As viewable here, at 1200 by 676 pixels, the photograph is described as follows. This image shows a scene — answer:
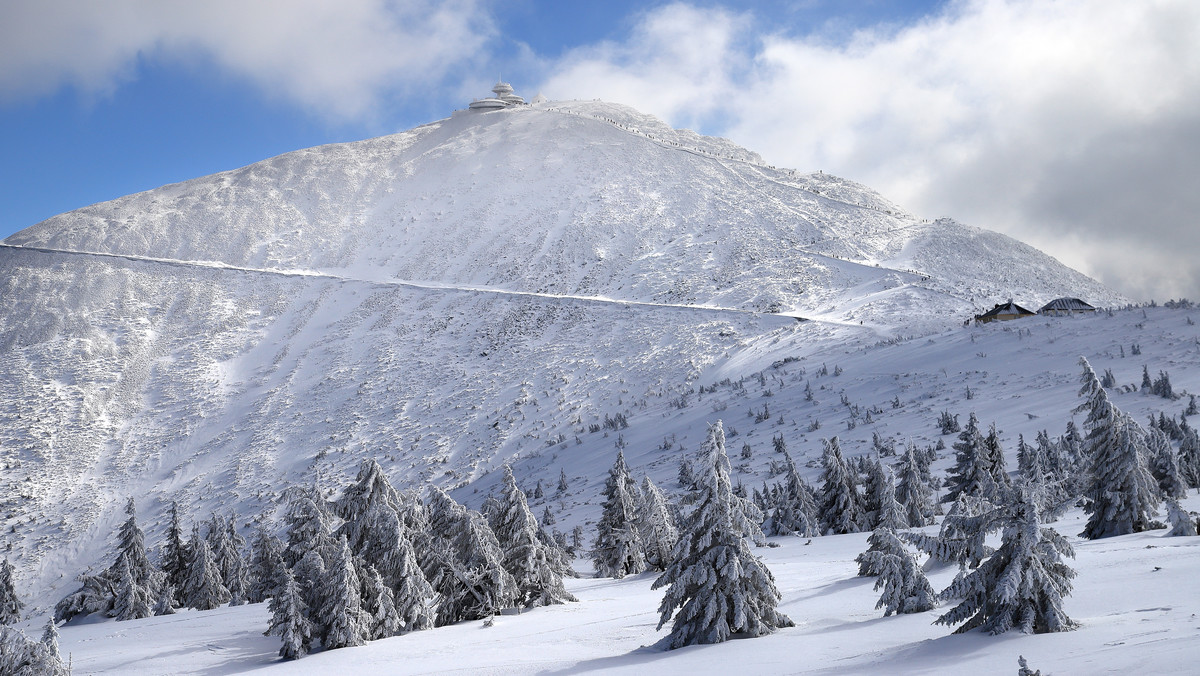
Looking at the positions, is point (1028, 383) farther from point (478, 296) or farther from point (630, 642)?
point (478, 296)

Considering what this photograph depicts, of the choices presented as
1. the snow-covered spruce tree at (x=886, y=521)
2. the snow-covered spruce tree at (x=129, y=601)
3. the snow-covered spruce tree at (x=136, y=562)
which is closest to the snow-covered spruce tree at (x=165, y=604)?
the snow-covered spruce tree at (x=129, y=601)

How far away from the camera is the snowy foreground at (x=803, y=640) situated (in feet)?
28.8

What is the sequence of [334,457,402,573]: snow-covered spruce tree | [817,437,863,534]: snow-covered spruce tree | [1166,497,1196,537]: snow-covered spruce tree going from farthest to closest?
1. [817,437,863,534]: snow-covered spruce tree
2. [334,457,402,573]: snow-covered spruce tree
3. [1166,497,1196,537]: snow-covered spruce tree

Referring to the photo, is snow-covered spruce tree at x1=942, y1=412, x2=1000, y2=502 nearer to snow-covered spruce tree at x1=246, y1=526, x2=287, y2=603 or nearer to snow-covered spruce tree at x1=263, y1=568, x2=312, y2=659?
snow-covered spruce tree at x1=263, y1=568, x2=312, y2=659

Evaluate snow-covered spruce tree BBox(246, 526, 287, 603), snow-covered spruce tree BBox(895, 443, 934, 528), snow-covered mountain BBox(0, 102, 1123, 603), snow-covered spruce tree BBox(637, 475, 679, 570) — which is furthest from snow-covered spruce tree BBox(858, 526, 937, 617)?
snow-covered mountain BBox(0, 102, 1123, 603)

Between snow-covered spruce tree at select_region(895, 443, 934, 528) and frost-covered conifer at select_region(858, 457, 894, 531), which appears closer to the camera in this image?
snow-covered spruce tree at select_region(895, 443, 934, 528)

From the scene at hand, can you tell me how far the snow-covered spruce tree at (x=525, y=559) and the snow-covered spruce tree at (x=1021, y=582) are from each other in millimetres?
18288

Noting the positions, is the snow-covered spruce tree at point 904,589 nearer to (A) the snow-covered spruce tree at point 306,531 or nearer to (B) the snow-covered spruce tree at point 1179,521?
(B) the snow-covered spruce tree at point 1179,521

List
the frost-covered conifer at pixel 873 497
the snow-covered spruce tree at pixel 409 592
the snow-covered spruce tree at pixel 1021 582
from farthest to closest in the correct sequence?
the frost-covered conifer at pixel 873 497, the snow-covered spruce tree at pixel 409 592, the snow-covered spruce tree at pixel 1021 582

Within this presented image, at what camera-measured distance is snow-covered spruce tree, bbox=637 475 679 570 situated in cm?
3700

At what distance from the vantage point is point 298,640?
2012 cm

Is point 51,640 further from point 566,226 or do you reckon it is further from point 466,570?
point 566,226

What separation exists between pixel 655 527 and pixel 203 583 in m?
26.1

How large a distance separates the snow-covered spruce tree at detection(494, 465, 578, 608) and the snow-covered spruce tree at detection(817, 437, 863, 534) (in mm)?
19755
